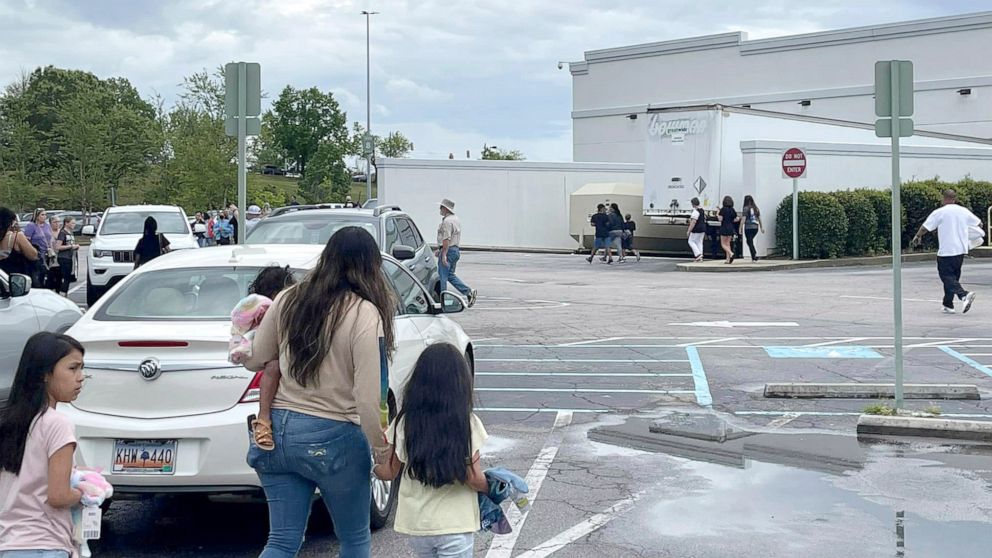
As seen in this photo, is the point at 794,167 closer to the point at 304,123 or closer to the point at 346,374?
the point at 346,374

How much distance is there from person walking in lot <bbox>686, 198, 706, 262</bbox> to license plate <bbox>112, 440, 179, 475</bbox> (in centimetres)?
2515

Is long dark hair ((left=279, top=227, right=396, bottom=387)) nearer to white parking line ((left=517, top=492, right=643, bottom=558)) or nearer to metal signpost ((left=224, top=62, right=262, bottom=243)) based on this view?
white parking line ((left=517, top=492, right=643, bottom=558))

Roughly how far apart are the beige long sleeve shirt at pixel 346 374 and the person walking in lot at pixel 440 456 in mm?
280

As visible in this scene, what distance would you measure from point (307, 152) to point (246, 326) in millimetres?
115999

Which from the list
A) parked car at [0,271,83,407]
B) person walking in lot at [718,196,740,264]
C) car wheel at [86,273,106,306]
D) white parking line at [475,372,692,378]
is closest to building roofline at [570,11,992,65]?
person walking in lot at [718,196,740,264]

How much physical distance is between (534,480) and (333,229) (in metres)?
7.89

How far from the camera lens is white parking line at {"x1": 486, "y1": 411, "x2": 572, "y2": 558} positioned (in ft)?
21.7

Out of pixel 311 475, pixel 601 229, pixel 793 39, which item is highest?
pixel 793 39

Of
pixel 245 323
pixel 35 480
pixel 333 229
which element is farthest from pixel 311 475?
pixel 333 229

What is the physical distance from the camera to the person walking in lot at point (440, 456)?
4500 mm

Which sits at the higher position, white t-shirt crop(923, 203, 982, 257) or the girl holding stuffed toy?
white t-shirt crop(923, 203, 982, 257)

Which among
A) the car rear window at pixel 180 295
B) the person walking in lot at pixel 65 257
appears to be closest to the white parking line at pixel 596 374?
the car rear window at pixel 180 295

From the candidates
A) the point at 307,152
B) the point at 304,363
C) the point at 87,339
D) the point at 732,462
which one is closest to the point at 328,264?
the point at 304,363

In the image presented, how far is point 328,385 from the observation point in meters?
4.91
